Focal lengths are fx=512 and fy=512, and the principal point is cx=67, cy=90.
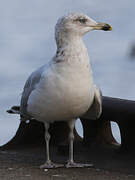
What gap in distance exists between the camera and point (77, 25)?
643 centimetres

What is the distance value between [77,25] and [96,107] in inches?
45.5

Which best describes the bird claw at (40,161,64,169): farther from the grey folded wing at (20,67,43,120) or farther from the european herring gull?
the grey folded wing at (20,67,43,120)

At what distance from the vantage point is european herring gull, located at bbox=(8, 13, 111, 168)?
6.28 metres

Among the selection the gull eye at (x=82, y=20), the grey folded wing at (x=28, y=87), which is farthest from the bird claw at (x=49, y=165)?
the gull eye at (x=82, y=20)

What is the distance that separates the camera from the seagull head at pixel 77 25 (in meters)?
6.41

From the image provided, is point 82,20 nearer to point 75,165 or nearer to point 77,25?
point 77,25

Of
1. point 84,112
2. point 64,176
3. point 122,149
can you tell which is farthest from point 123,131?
point 64,176

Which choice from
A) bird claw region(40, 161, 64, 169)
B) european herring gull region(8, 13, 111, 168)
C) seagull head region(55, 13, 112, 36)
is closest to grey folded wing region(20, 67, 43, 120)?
european herring gull region(8, 13, 111, 168)

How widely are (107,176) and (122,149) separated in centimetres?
82

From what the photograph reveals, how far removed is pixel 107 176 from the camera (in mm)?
6320

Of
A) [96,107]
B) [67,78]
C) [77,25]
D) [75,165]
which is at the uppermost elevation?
[77,25]

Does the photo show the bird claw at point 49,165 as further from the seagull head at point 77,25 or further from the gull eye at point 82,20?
the gull eye at point 82,20

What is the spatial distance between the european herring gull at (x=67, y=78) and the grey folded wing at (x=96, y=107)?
0.41 ft

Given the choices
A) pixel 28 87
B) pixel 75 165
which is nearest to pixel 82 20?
pixel 28 87
